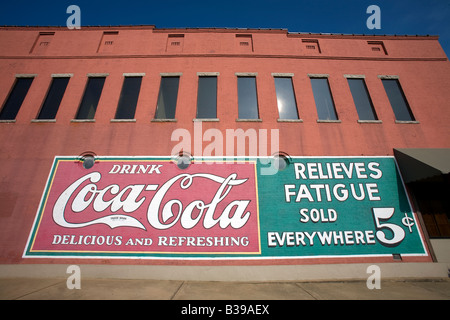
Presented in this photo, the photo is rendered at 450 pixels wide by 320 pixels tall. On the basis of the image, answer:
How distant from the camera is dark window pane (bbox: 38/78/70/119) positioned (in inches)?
389

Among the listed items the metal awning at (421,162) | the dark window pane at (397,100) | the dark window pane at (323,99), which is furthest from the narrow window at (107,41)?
the metal awning at (421,162)

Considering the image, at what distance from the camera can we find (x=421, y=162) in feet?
26.0

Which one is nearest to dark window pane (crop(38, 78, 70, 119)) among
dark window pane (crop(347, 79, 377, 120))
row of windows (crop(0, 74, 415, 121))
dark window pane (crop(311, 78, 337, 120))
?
row of windows (crop(0, 74, 415, 121))

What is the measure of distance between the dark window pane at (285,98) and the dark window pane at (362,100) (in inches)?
136

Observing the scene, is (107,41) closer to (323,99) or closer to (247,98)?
(247,98)

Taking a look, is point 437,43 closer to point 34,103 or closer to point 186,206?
point 186,206

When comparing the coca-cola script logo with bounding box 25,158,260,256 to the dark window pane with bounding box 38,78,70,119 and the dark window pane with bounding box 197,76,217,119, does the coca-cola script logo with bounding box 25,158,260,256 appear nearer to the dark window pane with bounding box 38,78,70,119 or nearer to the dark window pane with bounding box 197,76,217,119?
the dark window pane with bounding box 197,76,217,119

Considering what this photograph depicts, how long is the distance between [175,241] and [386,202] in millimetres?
9256

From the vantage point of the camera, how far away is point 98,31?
12148mm

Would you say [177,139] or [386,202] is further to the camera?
[177,139]

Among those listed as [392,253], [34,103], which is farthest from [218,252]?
[34,103]

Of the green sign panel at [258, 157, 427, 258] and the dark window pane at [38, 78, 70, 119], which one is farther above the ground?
the dark window pane at [38, 78, 70, 119]

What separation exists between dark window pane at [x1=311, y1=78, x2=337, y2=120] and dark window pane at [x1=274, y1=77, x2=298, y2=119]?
4.24 ft
